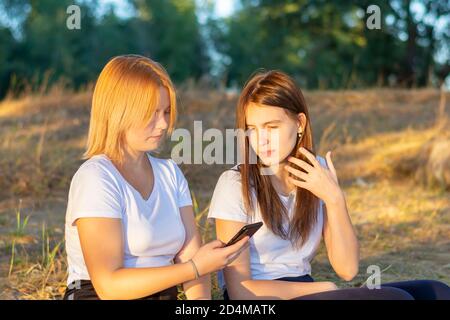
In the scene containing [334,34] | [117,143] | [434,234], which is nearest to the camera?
[117,143]

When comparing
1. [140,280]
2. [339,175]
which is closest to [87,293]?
[140,280]

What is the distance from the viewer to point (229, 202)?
2.68m

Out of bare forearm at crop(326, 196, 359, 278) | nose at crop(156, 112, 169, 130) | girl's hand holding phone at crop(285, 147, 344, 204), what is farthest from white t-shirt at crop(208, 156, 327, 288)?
nose at crop(156, 112, 169, 130)

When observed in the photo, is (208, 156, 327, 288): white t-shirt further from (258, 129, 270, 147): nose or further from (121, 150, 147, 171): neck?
(121, 150, 147, 171): neck

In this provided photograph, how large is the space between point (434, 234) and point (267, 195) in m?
2.61

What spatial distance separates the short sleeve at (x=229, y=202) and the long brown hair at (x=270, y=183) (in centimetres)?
3

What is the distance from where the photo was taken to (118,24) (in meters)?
33.9

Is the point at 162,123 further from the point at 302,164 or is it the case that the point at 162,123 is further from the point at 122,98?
the point at 302,164

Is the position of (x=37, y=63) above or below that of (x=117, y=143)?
above

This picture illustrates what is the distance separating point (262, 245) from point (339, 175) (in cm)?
443

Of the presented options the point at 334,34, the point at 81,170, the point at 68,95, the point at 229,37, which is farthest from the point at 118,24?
the point at 81,170

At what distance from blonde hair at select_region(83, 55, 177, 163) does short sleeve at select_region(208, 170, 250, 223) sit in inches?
17.9

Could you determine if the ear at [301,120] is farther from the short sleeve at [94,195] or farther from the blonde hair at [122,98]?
the short sleeve at [94,195]

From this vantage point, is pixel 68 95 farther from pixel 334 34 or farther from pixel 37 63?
pixel 37 63
